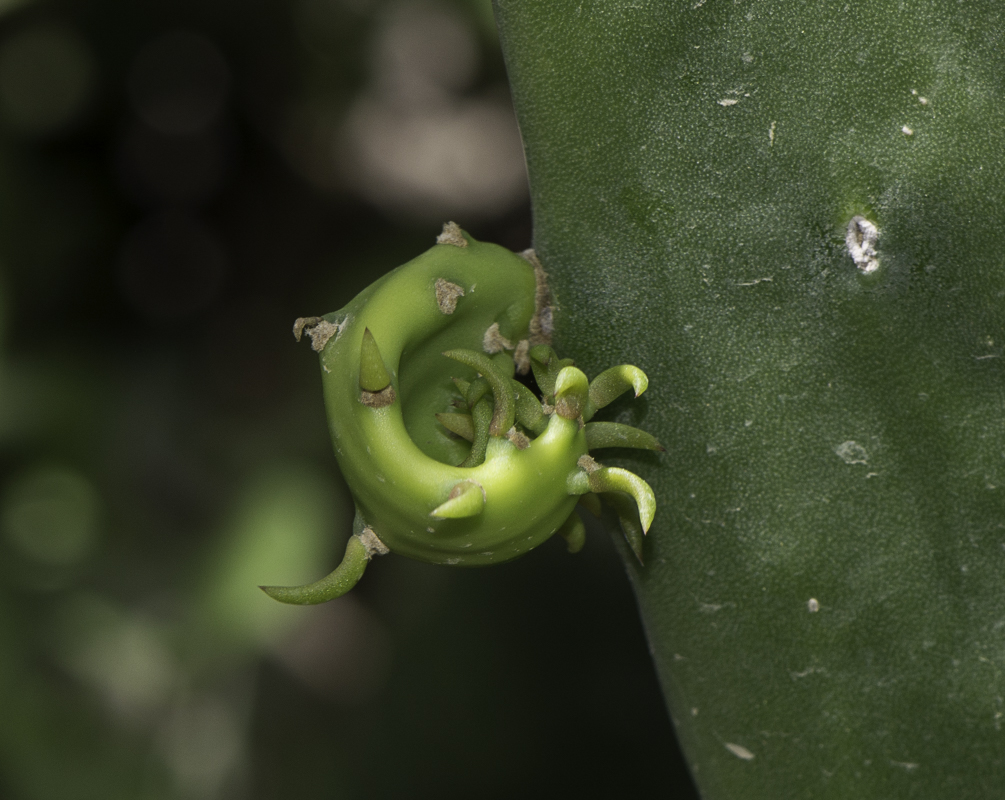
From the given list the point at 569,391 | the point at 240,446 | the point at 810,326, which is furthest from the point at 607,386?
the point at 240,446

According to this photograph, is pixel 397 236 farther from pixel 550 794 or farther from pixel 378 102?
pixel 550 794

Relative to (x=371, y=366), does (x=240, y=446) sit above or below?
below

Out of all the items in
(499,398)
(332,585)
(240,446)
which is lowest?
(240,446)

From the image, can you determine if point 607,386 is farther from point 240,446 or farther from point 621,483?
point 240,446

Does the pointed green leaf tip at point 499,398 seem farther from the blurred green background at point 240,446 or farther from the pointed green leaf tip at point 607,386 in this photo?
the blurred green background at point 240,446

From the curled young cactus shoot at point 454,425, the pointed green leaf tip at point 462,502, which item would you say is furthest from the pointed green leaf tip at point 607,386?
the pointed green leaf tip at point 462,502

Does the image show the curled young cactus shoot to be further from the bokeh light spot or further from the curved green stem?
the bokeh light spot

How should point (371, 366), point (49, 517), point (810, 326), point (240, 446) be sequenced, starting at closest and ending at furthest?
point (371, 366), point (810, 326), point (49, 517), point (240, 446)
